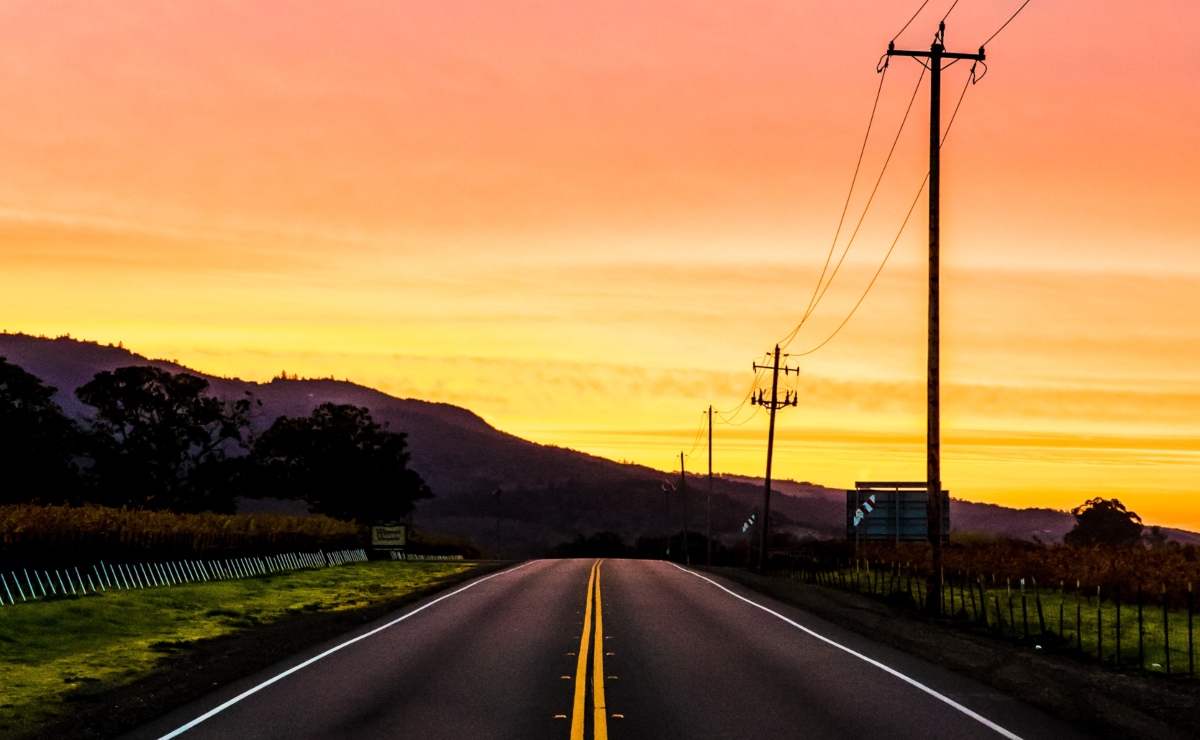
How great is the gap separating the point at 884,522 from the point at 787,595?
6186 centimetres

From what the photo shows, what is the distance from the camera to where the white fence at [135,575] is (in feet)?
116

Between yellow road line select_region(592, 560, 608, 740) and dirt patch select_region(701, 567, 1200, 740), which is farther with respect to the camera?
dirt patch select_region(701, 567, 1200, 740)

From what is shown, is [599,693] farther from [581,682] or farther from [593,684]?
[581,682]

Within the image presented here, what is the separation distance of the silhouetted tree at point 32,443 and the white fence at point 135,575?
903 inches

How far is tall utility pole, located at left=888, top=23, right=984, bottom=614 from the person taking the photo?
3106cm

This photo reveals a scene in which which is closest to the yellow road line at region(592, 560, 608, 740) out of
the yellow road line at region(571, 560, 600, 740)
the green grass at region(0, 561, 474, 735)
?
the yellow road line at region(571, 560, 600, 740)

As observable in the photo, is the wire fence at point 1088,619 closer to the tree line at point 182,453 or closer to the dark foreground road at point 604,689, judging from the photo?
the dark foreground road at point 604,689

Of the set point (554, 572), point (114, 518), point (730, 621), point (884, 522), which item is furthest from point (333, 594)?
point (884, 522)

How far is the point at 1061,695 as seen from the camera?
57.0ft

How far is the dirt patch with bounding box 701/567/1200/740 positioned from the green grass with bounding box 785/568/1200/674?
918 millimetres

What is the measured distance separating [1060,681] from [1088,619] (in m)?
13.0

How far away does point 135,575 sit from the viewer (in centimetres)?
4341

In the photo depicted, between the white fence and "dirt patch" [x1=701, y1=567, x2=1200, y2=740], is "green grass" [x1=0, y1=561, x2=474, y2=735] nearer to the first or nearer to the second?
the white fence

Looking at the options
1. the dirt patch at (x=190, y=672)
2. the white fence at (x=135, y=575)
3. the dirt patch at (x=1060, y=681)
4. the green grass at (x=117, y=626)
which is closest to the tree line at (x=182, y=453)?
the white fence at (x=135, y=575)
